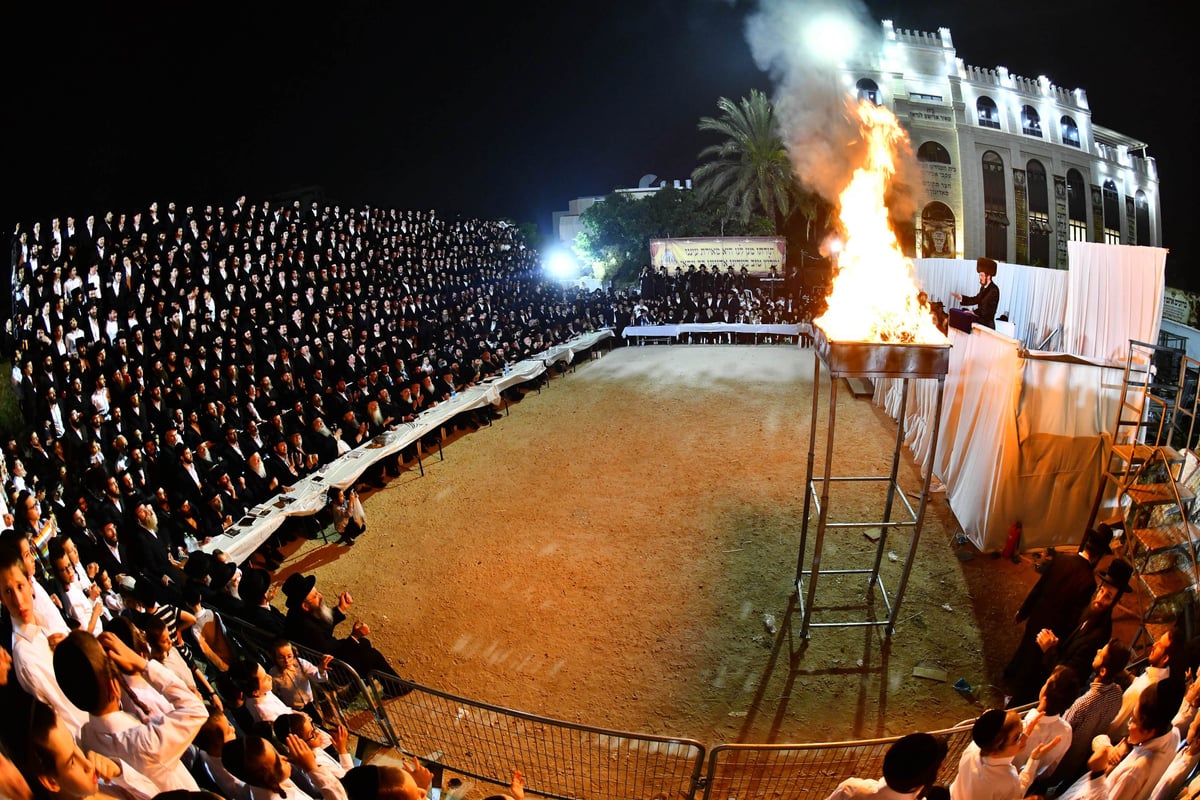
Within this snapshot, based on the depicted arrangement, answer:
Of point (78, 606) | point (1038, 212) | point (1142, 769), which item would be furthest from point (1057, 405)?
point (1038, 212)

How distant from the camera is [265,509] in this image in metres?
8.25

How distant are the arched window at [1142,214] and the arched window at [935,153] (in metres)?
13.9

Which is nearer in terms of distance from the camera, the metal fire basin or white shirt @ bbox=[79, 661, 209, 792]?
white shirt @ bbox=[79, 661, 209, 792]

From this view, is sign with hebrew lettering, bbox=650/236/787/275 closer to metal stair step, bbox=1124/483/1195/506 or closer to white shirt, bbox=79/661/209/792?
metal stair step, bbox=1124/483/1195/506

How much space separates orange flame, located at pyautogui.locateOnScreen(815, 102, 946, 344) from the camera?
5883mm

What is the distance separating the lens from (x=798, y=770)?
16.5 feet

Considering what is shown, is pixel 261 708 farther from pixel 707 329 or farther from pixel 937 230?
pixel 937 230

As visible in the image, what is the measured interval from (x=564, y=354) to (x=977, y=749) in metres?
14.7

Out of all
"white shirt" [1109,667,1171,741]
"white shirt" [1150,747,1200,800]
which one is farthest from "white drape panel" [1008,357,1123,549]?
"white shirt" [1150,747,1200,800]

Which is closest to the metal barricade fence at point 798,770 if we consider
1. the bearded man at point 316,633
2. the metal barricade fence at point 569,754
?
the metal barricade fence at point 569,754

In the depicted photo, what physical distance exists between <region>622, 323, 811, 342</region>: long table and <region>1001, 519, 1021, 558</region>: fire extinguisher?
532 inches

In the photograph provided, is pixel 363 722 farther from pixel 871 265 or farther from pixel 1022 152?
pixel 1022 152

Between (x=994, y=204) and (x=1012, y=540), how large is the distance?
30457mm

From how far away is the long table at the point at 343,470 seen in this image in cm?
760
